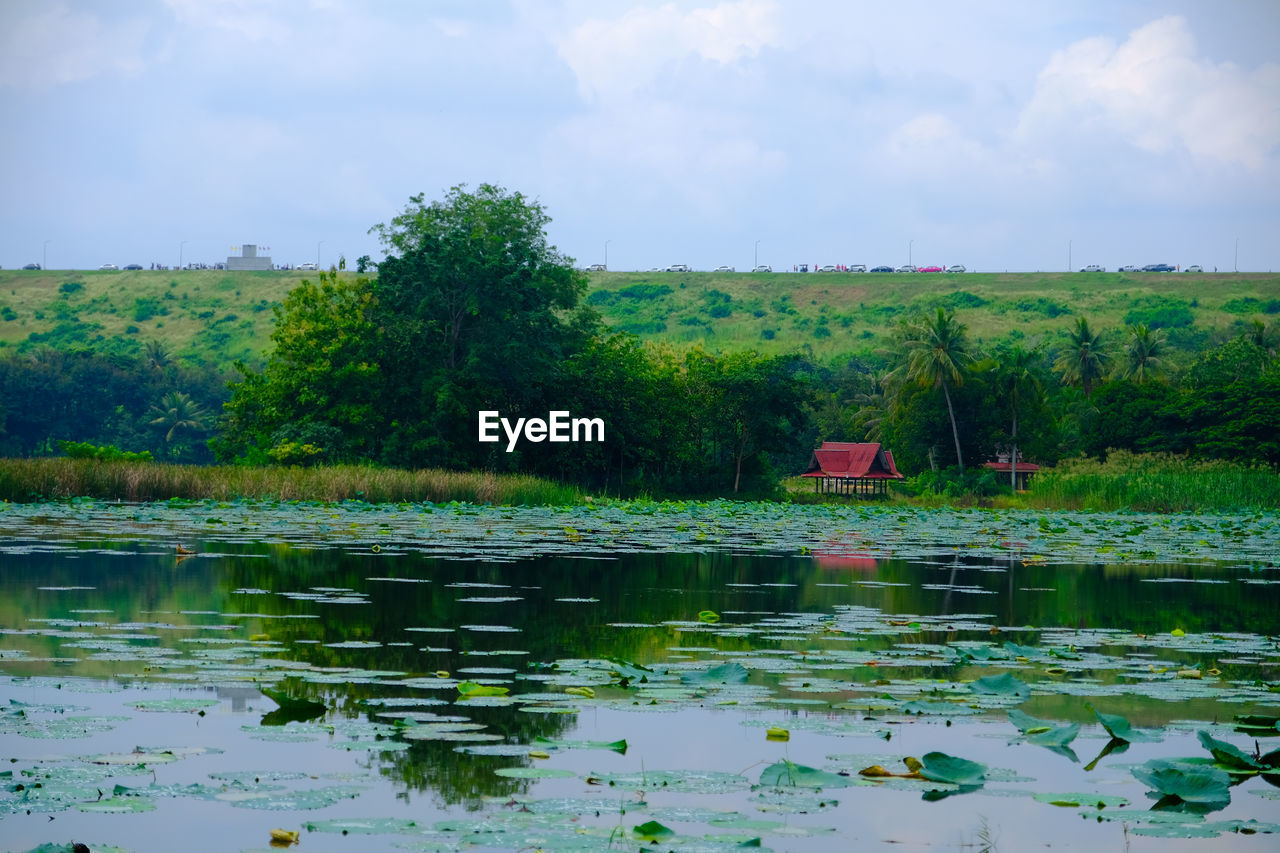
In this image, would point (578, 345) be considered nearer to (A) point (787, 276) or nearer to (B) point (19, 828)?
(B) point (19, 828)

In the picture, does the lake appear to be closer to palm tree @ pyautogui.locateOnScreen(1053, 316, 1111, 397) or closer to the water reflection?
the water reflection

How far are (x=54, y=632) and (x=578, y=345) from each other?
4951cm

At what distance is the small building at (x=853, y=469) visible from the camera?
7950cm

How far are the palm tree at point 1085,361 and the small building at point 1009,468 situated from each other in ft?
26.9

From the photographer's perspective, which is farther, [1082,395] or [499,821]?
[1082,395]

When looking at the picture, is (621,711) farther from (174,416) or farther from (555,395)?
(174,416)

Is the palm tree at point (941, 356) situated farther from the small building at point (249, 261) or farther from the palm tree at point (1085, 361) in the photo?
the small building at point (249, 261)

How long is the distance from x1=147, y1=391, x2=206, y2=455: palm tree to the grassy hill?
15390 millimetres

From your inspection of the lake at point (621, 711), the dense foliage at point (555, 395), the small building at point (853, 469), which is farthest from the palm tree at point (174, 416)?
the lake at point (621, 711)

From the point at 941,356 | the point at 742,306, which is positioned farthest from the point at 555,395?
the point at 742,306

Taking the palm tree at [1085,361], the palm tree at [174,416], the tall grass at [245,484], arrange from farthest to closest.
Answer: the palm tree at [1085,361] → the palm tree at [174,416] → the tall grass at [245,484]

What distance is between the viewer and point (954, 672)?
8.25m

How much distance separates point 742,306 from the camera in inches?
5335

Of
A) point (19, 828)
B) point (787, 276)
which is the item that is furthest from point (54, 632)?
point (787, 276)
